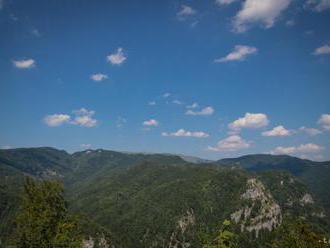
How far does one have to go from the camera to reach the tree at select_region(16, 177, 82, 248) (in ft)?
138

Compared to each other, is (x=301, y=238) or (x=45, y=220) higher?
(x=45, y=220)

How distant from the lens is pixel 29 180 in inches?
1898

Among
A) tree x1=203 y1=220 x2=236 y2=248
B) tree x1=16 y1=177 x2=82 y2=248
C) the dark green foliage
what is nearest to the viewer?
tree x1=203 y1=220 x2=236 y2=248

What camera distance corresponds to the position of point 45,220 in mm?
42844

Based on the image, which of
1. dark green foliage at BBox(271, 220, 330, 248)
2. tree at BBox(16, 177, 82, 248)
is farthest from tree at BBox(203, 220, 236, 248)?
dark green foliage at BBox(271, 220, 330, 248)

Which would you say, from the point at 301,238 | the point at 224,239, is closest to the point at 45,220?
the point at 224,239

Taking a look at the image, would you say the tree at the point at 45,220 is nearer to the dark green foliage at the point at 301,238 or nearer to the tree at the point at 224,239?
the tree at the point at 224,239

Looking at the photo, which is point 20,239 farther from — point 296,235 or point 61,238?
point 296,235

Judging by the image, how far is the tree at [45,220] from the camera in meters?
41.9

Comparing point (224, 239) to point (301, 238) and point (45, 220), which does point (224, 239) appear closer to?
point (301, 238)

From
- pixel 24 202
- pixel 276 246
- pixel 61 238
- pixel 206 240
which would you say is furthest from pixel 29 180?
pixel 276 246

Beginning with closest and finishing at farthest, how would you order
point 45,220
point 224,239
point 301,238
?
1. point 224,239
2. point 45,220
3. point 301,238

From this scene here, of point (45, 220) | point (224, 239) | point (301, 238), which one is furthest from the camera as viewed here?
point (301, 238)

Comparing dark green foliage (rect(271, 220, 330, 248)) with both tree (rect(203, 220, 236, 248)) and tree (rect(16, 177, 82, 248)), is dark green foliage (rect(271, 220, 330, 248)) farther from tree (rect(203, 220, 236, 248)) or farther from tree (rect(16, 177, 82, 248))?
tree (rect(16, 177, 82, 248))
